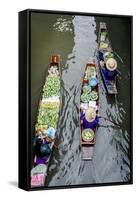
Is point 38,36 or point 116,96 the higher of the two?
point 38,36

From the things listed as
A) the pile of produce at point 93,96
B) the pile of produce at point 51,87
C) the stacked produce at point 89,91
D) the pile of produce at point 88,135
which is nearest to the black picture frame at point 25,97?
the pile of produce at point 51,87

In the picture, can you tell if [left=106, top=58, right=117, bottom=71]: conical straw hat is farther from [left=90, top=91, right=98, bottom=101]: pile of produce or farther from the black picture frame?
the black picture frame

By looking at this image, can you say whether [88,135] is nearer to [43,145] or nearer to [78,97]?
[78,97]

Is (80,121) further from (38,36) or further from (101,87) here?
(38,36)

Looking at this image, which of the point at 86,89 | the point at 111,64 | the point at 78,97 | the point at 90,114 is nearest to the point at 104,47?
the point at 111,64

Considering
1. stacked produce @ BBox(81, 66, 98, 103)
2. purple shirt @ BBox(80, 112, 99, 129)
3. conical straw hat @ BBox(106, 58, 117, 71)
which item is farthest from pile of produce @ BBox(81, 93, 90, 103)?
conical straw hat @ BBox(106, 58, 117, 71)

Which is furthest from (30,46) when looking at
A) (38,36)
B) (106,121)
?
(106,121)

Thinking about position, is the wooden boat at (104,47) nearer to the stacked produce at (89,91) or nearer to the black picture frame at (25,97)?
the stacked produce at (89,91)
